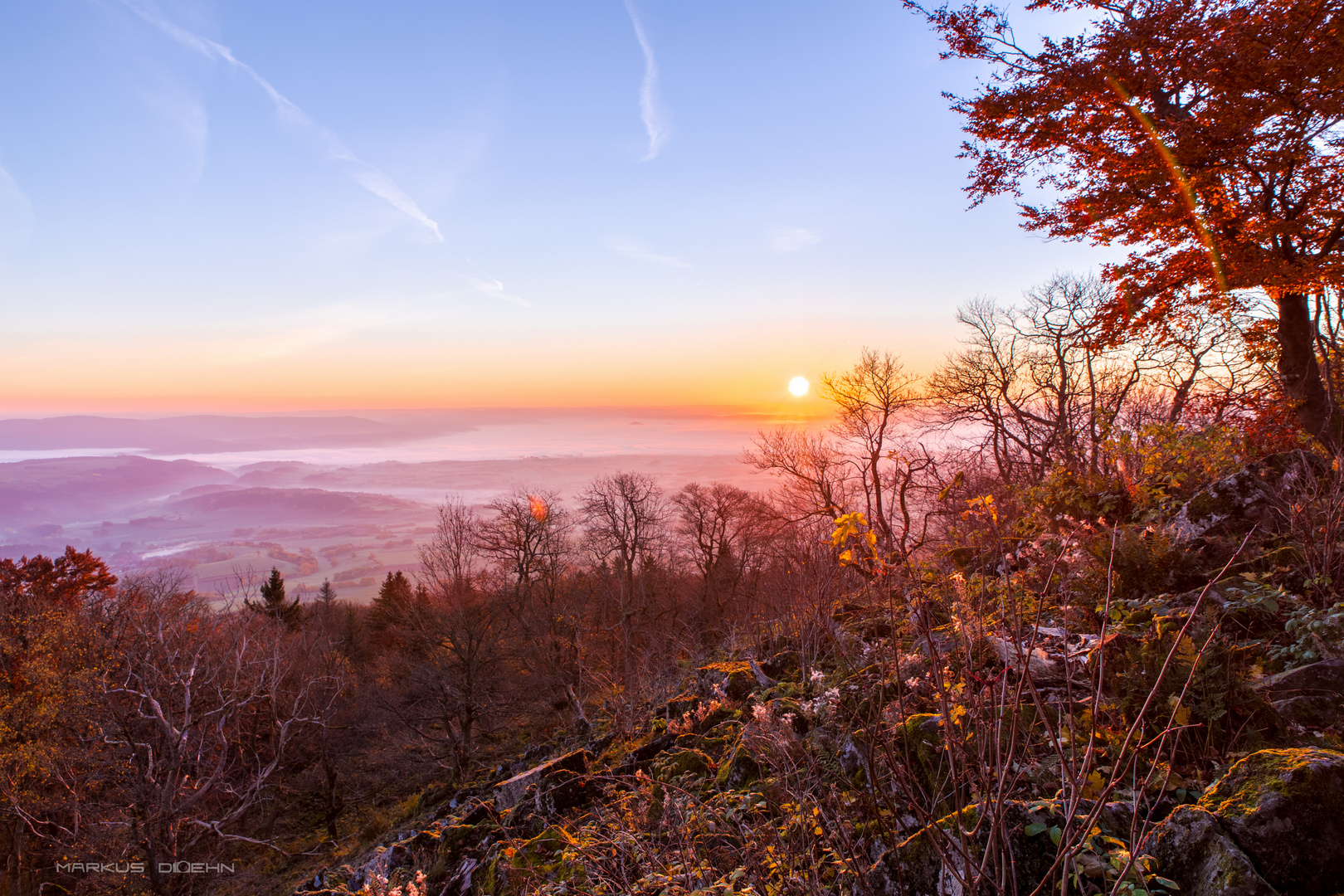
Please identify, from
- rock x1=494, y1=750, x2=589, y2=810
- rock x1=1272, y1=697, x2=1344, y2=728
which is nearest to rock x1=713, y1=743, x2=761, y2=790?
rock x1=494, y1=750, x2=589, y2=810

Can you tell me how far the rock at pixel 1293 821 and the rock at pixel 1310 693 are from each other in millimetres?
938

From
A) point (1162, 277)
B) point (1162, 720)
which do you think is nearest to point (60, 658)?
point (1162, 720)

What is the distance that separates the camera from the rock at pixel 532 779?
6824 millimetres

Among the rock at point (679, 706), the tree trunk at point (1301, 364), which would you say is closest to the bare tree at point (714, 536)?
the rock at point (679, 706)

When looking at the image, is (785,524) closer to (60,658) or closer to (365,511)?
(60,658)

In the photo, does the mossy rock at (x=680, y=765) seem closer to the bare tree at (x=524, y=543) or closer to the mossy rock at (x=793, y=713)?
the mossy rock at (x=793, y=713)

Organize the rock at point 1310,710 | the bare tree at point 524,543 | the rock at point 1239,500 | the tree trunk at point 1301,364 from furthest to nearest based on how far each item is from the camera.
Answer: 1. the bare tree at point 524,543
2. the tree trunk at point 1301,364
3. the rock at point 1239,500
4. the rock at point 1310,710

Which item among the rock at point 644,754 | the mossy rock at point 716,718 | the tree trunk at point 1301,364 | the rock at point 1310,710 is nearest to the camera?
the rock at point 1310,710

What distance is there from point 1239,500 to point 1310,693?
339 cm

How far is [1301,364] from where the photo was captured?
7992 mm

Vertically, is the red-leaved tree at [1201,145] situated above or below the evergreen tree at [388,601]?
above

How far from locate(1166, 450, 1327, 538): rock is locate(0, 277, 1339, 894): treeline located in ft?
1.14

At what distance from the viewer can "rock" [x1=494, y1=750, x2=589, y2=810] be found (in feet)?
22.4

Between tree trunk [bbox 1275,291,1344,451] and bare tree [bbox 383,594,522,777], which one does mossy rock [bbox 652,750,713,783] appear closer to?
tree trunk [bbox 1275,291,1344,451]
